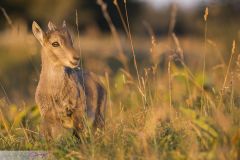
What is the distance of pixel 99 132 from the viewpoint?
25.0 feet

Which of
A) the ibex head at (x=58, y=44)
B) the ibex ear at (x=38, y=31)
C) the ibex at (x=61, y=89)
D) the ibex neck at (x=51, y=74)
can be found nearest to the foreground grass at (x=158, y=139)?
the ibex at (x=61, y=89)

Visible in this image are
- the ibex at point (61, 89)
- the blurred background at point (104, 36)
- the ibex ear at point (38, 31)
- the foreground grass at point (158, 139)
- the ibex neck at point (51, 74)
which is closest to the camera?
the foreground grass at point (158, 139)

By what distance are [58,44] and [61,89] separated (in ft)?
1.68

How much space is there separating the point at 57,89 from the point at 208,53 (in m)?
14.8

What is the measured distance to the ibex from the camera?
8477mm

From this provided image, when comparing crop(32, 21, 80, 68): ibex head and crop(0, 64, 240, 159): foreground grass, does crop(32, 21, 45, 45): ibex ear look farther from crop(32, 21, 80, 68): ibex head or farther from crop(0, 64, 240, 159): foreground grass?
crop(0, 64, 240, 159): foreground grass

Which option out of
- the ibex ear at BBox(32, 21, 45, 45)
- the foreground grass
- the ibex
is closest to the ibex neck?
the ibex

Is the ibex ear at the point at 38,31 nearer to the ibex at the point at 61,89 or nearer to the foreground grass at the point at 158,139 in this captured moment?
the ibex at the point at 61,89

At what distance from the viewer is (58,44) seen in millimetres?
8812

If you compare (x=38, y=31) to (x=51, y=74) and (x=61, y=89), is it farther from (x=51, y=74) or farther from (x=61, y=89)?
(x=61, y=89)

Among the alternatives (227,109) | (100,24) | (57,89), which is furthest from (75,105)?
(100,24)

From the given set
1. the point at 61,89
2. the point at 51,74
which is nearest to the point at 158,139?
the point at 61,89

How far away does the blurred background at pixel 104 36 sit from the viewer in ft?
35.9

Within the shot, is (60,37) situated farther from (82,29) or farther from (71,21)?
(82,29)
